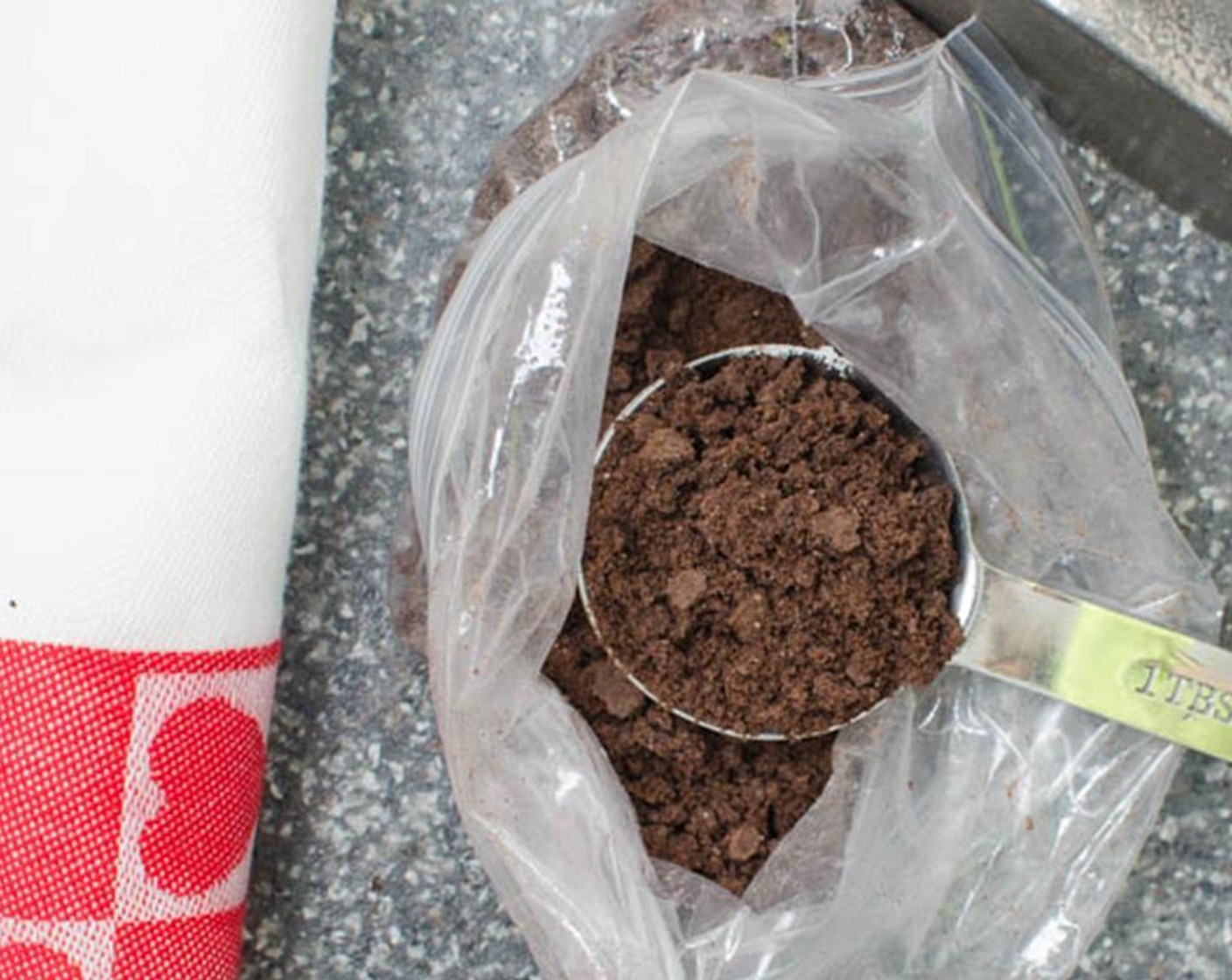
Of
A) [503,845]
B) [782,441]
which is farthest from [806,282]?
[503,845]

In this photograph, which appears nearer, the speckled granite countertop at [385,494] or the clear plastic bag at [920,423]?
the clear plastic bag at [920,423]

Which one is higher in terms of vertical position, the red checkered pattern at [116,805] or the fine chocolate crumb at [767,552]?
the fine chocolate crumb at [767,552]

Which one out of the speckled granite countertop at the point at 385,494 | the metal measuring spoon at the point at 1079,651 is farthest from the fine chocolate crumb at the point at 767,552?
the speckled granite countertop at the point at 385,494

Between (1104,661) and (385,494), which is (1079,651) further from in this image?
(385,494)

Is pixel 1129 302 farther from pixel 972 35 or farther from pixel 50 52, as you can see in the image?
pixel 50 52

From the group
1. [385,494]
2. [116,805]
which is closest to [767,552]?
[385,494]

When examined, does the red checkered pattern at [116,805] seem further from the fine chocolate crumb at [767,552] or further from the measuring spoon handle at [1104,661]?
the measuring spoon handle at [1104,661]

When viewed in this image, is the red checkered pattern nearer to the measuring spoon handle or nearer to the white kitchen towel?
the white kitchen towel
